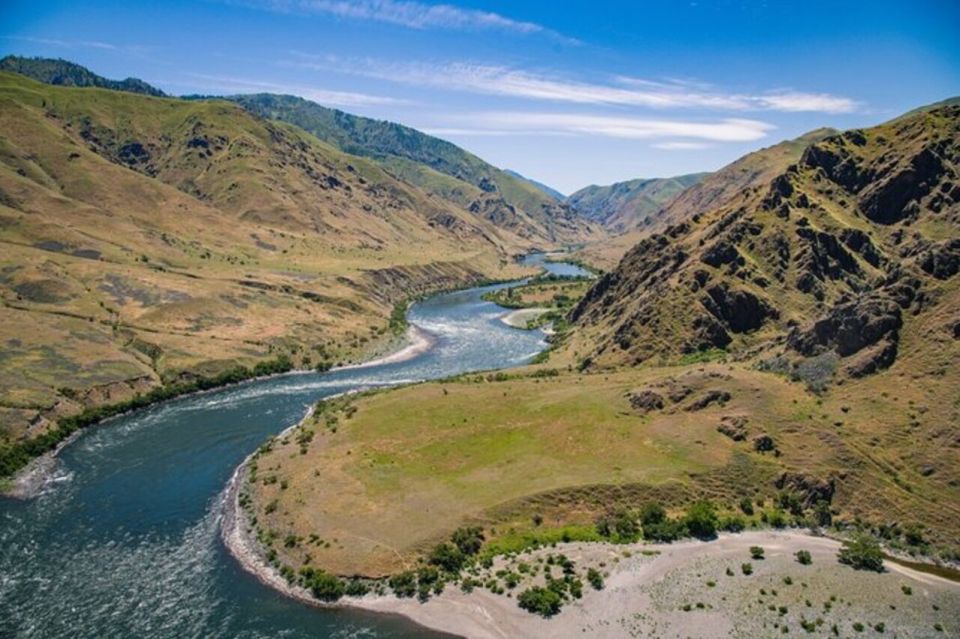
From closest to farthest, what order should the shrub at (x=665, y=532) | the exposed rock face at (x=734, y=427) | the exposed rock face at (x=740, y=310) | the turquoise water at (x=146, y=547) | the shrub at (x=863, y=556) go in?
1. the turquoise water at (x=146, y=547)
2. the shrub at (x=863, y=556)
3. the shrub at (x=665, y=532)
4. the exposed rock face at (x=734, y=427)
5. the exposed rock face at (x=740, y=310)

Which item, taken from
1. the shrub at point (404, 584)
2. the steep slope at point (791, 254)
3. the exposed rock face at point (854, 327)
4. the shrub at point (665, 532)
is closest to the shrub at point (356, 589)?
the shrub at point (404, 584)

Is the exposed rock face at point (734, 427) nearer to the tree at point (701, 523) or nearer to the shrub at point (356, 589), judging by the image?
the tree at point (701, 523)

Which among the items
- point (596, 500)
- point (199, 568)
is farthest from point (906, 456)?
point (199, 568)

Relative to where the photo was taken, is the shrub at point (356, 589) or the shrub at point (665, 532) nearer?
the shrub at point (356, 589)

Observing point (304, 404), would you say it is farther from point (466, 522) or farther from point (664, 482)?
point (664, 482)

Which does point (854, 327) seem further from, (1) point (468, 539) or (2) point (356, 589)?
(2) point (356, 589)

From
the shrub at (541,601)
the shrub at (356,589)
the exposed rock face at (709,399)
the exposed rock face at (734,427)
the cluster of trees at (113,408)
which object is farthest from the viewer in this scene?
the exposed rock face at (709,399)

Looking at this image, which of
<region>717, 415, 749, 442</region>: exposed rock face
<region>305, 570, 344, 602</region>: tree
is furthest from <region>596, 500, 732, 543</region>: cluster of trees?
<region>305, 570, 344, 602</region>: tree
